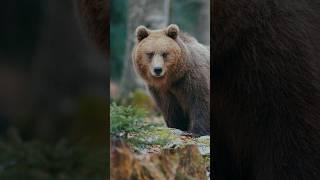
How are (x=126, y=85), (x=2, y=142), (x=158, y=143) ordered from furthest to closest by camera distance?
(x=2, y=142) < (x=126, y=85) < (x=158, y=143)

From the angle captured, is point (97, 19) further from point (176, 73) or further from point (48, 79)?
point (48, 79)

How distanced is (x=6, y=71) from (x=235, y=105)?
3765mm

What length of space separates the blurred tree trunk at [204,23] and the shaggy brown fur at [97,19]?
0.69 metres

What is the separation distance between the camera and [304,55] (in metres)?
4.19

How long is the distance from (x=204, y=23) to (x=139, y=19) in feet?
1.03

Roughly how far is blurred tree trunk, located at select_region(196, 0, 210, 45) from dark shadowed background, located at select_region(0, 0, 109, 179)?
3.31 m

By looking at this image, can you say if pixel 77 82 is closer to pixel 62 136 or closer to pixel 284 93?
pixel 62 136

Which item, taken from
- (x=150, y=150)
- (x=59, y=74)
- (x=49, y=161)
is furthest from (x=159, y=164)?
(x=59, y=74)

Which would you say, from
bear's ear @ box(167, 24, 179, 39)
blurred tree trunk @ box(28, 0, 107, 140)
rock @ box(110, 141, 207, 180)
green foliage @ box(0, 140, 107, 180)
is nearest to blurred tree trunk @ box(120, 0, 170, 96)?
bear's ear @ box(167, 24, 179, 39)

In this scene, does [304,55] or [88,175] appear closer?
[304,55]

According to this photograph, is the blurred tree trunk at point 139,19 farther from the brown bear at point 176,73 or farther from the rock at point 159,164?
the rock at point 159,164

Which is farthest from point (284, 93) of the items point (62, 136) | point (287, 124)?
point (62, 136)

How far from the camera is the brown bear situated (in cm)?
379

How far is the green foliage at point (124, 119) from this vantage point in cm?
361
